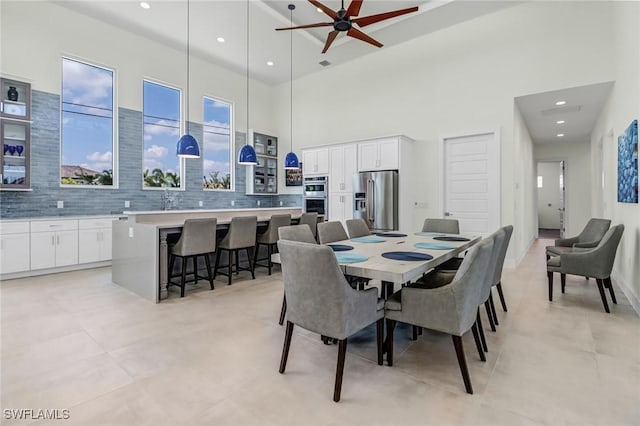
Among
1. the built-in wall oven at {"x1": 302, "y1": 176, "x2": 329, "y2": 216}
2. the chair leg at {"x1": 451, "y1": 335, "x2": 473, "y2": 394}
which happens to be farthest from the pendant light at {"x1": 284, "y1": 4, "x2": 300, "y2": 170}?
the chair leg at {"x1": 451, "y1": 335, "x2": 473, "y2": 394}

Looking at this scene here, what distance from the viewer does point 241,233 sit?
449 cm

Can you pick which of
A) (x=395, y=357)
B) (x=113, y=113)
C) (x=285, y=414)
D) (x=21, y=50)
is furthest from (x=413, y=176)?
(x=21, y=50)

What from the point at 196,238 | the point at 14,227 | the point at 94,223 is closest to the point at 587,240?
the point at 196,238

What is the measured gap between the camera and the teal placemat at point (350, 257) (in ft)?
7.22

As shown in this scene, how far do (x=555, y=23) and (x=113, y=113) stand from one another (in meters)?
7.46

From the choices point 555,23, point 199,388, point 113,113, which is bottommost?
point 199,388

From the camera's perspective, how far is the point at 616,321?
3006 mm

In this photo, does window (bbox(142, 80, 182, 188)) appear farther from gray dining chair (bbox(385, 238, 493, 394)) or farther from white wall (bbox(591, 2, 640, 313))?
white wall (bbox(591, 2, 640, 313))

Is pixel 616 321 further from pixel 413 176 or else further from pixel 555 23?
pixel 555 23

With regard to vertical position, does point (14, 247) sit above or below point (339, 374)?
above

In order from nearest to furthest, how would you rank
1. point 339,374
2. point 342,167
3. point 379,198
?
point 339,374 < point 379,198 < point 342,167

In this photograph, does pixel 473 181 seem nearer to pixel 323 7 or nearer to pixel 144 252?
pixel 323 7

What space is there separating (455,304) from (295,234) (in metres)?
1.57

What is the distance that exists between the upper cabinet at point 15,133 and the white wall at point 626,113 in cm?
775
